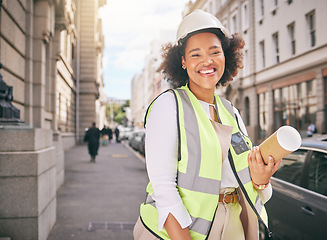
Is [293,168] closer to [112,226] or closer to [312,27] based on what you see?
[112,226]

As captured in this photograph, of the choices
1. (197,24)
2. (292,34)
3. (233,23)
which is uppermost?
(233,23)

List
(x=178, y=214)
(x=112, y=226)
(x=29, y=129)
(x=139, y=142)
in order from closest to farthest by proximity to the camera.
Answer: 1. (x=178, y=214)
2. (x=29, y=129)
3. (x=112, y=226)
4. (x=139, y=142)

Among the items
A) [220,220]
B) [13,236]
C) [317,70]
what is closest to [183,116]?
[220,220]

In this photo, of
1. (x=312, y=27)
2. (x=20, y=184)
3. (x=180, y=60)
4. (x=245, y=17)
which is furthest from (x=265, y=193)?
(x=245, y=17)

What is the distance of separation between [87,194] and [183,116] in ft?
22.1

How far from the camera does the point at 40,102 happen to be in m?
9.67

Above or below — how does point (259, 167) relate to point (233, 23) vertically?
below

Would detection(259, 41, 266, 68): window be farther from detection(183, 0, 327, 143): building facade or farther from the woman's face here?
the woman's face

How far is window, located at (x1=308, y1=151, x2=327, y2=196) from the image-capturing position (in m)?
3.51

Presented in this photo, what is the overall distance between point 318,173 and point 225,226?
2311 mm

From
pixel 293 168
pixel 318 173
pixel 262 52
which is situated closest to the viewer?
pixel 318 173

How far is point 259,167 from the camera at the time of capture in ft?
5.35

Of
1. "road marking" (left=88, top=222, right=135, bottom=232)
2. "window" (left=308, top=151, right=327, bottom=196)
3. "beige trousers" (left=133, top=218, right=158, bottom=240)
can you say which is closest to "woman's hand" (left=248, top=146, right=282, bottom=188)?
"beige trousers" (left=133, top=218, right=158, bottom=240)

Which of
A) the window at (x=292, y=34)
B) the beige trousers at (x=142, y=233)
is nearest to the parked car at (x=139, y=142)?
the window at (x=292, y=34)
